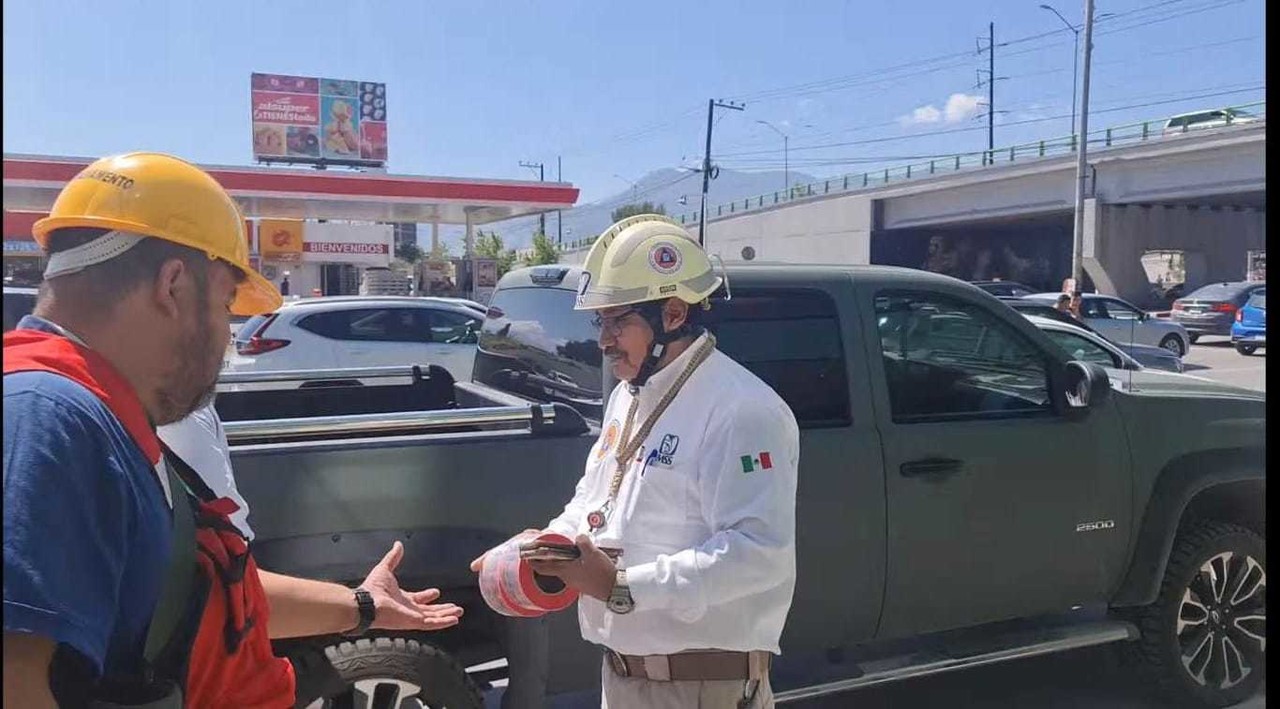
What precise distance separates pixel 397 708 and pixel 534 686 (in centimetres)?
42

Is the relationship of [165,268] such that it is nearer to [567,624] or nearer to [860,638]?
[567,624]

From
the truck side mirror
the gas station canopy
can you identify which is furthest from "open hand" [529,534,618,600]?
the gas station canopy

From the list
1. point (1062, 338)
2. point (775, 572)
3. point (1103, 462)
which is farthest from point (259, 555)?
point (1062, 338)

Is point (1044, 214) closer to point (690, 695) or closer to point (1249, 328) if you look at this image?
point (1249, 328)

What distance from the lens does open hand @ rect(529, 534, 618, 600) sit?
212 centimetres

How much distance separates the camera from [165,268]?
148cm

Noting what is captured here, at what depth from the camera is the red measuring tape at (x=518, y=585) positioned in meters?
2.20

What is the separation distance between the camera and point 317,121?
47969 millimetres

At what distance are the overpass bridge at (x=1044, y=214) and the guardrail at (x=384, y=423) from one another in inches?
1112

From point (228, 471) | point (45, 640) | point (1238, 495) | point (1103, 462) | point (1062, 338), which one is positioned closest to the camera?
point (45, 640)

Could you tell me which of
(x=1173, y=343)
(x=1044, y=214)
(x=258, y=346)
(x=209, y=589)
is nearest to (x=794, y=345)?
(x=209, y=589)

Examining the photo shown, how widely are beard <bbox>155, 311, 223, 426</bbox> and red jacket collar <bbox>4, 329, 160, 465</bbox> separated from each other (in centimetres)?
6

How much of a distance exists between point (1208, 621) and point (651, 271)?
3.41 m

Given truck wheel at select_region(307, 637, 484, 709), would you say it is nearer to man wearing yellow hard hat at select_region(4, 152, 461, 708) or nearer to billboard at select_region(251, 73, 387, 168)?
man wearing yellow hard hat at select_region(4, 152, 461, 708)
